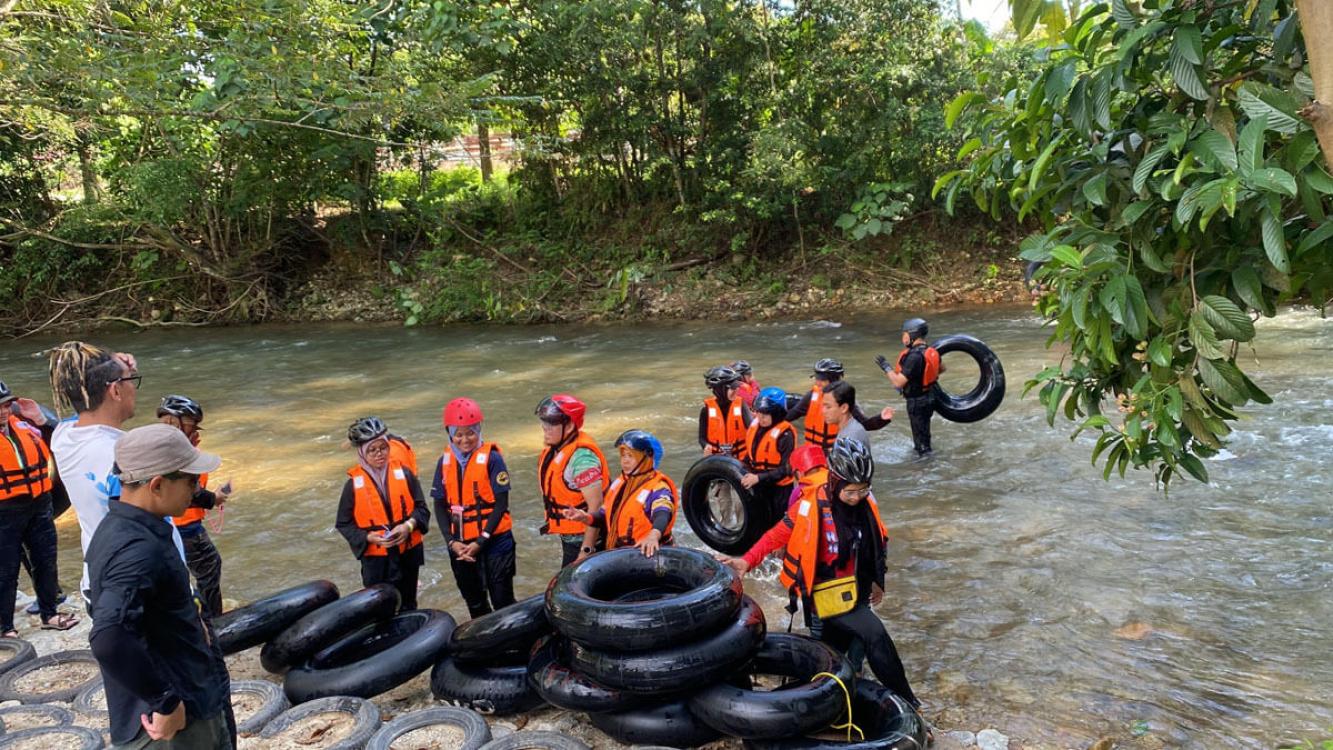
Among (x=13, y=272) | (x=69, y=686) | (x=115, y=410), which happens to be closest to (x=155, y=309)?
(x=13, y=272)

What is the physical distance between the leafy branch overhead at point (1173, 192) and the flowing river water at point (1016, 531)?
529 millimetres

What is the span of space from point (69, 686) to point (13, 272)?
21735mm

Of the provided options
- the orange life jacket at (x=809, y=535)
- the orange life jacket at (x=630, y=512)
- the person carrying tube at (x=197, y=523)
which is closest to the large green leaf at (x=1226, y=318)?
the orange life jacket at (x=809, y=535)

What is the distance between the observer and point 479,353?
16547 millimetres

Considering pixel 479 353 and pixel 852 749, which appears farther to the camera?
pixel 479 353

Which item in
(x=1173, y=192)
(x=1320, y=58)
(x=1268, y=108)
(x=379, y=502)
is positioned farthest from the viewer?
(x=379, y=502)

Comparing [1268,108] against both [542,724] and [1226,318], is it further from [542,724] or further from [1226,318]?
[542,724]

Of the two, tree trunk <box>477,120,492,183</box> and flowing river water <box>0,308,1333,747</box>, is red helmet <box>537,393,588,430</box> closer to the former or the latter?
flowing river water <box>0,308,1333,747</box>

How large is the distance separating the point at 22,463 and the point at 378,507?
2.33 metres

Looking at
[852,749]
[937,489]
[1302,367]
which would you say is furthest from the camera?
[1302,367]

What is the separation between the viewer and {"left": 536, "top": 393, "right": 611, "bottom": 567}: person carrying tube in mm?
5141

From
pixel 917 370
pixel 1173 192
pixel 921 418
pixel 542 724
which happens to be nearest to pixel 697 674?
pixel 542 724

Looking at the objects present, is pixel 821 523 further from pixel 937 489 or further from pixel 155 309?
pixel 155 309

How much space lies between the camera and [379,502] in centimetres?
511
